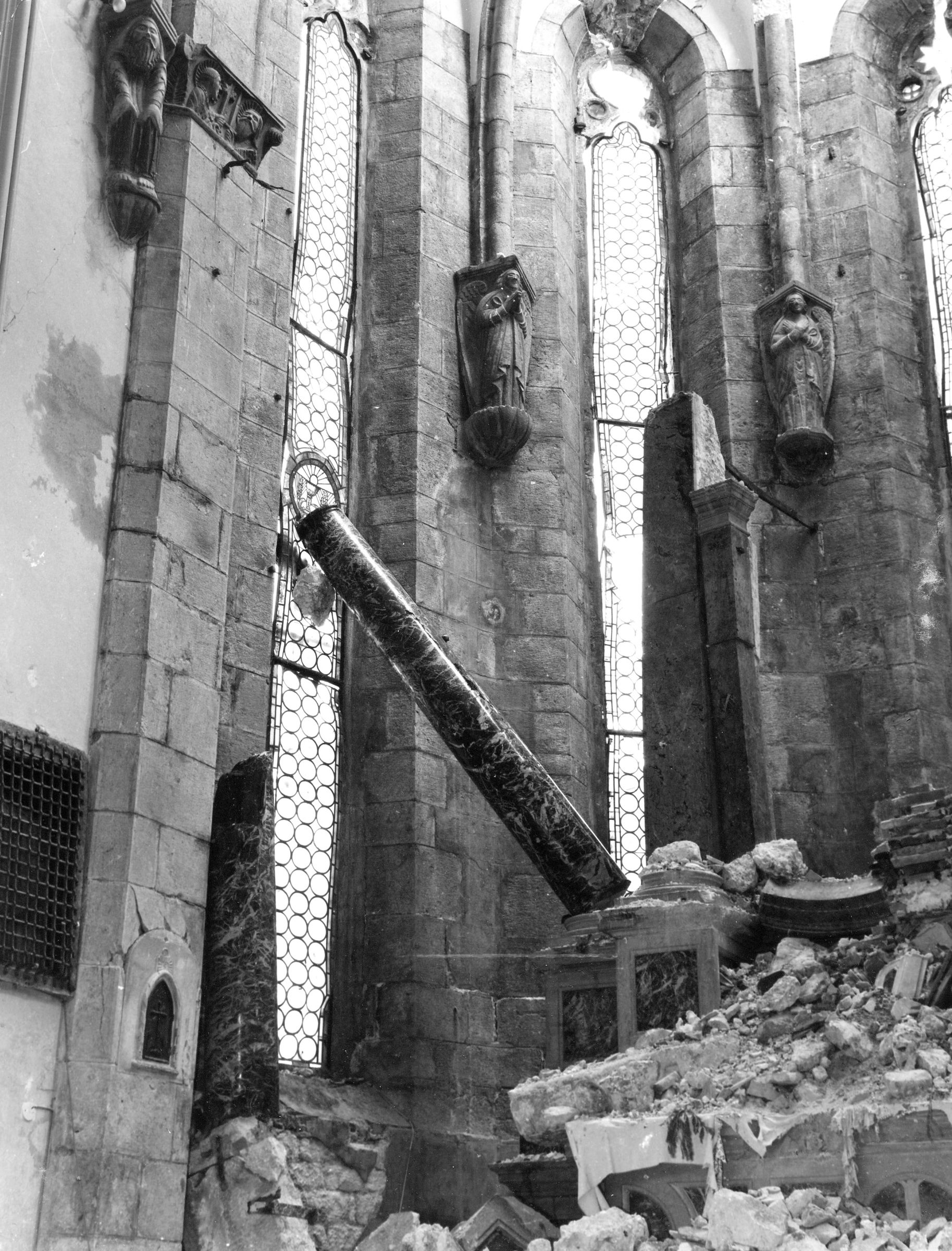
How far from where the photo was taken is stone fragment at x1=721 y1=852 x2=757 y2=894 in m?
9.36

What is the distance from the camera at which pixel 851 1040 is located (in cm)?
731

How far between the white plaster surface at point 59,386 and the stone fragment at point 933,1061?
13.4ft

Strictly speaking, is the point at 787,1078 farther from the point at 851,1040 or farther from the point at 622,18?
the point at 622,18

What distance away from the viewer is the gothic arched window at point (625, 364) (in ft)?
42.3

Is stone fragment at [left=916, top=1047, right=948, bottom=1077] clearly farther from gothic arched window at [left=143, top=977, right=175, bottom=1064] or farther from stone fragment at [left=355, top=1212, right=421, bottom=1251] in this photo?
gothic arched window at [left=143, top=977, right=175, bottom=1064]

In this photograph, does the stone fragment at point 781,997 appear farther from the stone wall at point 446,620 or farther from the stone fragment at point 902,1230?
the stone wall at point 446,620

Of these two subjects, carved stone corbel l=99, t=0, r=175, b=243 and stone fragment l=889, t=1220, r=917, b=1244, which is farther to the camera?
carved stone corbel l=99, t=0, r=175, b=243

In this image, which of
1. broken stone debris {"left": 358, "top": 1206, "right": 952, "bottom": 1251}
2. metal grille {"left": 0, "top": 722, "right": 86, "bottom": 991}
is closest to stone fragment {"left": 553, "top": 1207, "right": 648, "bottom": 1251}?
broken stone debris {"left": 358, "top": 1206, "right": 952, "bottom": 1251}

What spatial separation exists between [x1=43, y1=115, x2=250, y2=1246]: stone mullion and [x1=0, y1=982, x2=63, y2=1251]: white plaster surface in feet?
0.25

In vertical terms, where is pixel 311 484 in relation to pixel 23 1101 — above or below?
above

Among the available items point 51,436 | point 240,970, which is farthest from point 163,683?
→ point 240,970

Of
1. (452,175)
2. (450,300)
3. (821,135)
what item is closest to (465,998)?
(450,300)

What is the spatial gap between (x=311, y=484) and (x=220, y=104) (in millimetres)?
2788

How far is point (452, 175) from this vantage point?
13.5 m
